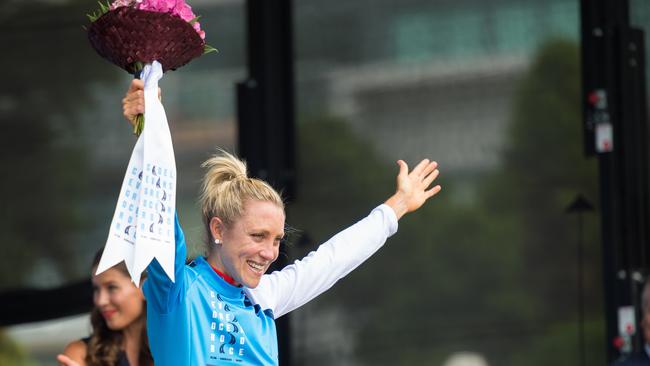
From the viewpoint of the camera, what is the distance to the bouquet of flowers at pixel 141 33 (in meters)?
2.88

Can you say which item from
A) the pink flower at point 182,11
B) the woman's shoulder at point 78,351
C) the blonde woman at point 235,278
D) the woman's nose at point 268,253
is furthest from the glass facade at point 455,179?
the pink flower at point 182,11

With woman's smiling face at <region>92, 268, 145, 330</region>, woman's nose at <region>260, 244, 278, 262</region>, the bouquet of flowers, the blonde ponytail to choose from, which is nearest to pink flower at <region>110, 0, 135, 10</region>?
the bouquet of flowers

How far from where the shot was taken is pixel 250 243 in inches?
126

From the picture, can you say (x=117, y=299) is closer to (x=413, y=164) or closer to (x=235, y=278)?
(x=235, y=278)

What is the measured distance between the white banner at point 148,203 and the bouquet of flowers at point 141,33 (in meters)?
0.04

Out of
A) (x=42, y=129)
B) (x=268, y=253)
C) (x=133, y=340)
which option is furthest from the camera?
(x=42, y=129)

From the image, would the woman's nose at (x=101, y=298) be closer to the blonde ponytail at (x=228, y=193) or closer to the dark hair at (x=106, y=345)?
the dark hair at (x=106, y=345)

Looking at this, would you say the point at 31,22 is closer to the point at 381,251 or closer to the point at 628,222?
the point at 381,251

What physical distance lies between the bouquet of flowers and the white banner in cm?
4

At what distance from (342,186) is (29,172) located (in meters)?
1.21

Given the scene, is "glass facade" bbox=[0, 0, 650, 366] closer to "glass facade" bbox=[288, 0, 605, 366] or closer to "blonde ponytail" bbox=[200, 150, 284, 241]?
"glass facade" bbox=[288, 0, 605, 366]

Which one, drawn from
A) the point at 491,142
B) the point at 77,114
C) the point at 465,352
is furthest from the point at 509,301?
the point at 77,114

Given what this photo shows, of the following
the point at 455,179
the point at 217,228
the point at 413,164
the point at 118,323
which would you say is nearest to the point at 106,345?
the point at 118,323

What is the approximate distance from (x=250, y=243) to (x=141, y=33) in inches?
22.8
